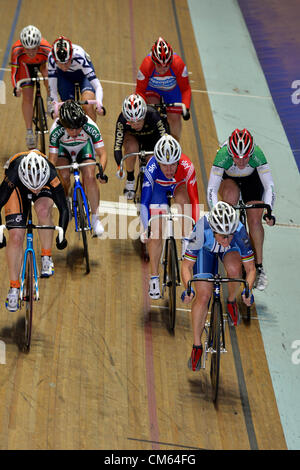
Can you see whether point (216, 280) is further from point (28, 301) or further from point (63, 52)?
point (63, 52)

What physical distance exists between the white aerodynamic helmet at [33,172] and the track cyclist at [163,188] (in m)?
0.96

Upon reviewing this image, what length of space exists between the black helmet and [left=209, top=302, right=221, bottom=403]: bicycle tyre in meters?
2.21

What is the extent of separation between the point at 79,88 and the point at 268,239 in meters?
2.66

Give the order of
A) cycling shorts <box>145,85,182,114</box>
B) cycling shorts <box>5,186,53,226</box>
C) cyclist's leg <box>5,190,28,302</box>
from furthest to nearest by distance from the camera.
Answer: cycling shorts <box>145,85,182,114</box>
cycling shorts <box>5,186,53,226</box>
cyclist's leg <box>5,190,28,302</box>

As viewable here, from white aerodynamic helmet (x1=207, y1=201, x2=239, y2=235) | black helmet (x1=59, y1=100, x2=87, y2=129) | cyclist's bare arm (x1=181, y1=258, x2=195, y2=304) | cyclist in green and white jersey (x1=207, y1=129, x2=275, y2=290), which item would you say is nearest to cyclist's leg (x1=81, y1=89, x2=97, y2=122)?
black helmet (x1=59, y1=100, x2=87, y2=129)

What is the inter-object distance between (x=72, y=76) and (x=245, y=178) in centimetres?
258

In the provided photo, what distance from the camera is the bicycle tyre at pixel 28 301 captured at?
601cm

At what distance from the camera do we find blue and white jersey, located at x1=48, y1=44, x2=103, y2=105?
8.23 m

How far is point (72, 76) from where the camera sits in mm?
8383

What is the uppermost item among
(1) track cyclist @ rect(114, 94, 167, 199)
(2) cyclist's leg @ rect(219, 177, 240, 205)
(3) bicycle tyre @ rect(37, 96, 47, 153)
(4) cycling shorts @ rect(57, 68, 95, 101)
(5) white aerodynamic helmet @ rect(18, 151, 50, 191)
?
(4) cycling shorts @ rect(57, 68, 95, 101)

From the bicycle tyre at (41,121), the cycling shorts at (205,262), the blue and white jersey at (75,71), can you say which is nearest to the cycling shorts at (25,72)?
the bicycle tyre at (41,121)

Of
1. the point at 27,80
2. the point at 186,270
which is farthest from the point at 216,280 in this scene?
the point at 27,80

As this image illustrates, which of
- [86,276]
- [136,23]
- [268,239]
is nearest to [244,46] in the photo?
[136,23]

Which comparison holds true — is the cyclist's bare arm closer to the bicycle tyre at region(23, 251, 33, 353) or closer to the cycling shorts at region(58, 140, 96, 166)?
the bicycle tyre at region(23, 251, 33, 353)
